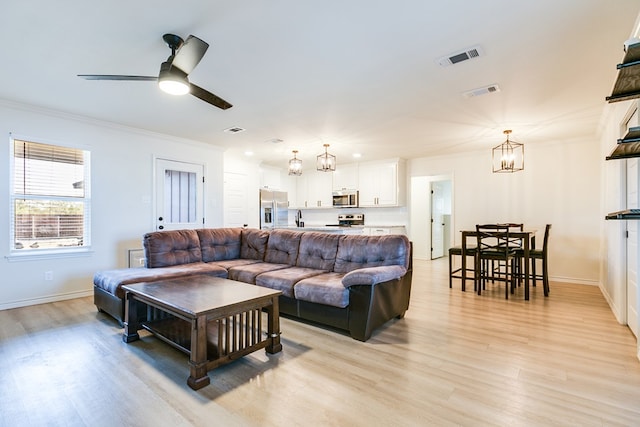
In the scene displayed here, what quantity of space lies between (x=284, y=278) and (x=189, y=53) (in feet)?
7.41

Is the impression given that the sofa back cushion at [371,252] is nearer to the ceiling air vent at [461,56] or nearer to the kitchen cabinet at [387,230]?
the ceiling air vent at [461,56]

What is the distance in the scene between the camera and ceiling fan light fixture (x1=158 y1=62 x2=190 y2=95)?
92.1 inches

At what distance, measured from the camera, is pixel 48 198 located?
4129mm

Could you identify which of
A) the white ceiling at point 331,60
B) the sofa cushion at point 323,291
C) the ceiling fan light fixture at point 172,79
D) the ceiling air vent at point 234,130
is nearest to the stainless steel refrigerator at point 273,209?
the ceiling air vent at point 234,130

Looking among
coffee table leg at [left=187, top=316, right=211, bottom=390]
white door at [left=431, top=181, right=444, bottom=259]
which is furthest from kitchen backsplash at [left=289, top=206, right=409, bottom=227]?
coffee table leg at [left=187, top=316, right=211, bottom=390]

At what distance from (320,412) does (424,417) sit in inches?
23.0

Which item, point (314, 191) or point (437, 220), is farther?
point (314, 191)

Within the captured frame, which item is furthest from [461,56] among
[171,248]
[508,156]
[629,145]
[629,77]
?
[171,248]

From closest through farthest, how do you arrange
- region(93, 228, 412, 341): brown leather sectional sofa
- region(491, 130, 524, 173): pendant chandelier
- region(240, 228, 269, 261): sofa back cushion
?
region(93, 228, 412, 341): brown leather sectional sofa < region(240, 228, 269, 261): sofa back cushion < region(491, 130, 524, 173): pendant chandelier

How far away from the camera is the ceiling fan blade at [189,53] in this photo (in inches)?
83.4

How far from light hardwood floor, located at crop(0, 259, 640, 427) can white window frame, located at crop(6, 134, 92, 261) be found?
0.95m

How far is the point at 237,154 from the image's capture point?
265 inches

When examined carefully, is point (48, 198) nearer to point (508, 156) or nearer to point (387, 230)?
point (387, 230)

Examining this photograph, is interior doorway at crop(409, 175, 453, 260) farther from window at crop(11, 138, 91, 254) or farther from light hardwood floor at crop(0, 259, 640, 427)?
window at crop(11, 138, 91, 254)
